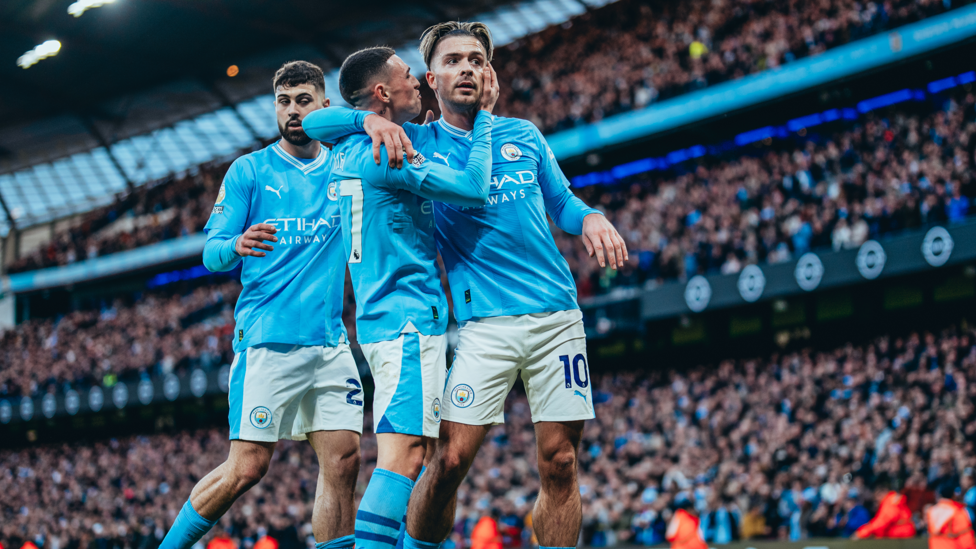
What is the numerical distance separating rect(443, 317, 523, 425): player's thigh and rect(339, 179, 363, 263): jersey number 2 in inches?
27.5

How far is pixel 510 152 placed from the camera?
4570 millimetres

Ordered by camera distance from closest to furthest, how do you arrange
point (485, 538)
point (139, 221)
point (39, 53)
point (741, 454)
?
1. point (485, 538)
2. point (741, 454)
3. point (39, 53)
4. point (139, 221)

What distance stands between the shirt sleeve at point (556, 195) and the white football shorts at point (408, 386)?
109 cm

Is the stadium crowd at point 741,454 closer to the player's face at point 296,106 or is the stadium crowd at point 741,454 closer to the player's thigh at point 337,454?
the player's thigh at point 337,454

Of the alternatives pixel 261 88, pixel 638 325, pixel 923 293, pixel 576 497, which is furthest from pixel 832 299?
pixel 261 88

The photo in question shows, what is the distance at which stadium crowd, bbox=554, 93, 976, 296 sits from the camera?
17.0 meters

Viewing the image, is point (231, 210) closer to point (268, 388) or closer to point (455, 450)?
point (268, 388)

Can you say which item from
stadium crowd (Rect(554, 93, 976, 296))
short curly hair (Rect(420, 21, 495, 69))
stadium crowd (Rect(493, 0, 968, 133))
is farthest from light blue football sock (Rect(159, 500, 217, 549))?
stadium crowd (Rect(493, 0, 968, 133))

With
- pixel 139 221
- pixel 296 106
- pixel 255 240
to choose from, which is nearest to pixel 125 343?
pixel 139 221

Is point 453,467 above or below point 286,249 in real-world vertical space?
below

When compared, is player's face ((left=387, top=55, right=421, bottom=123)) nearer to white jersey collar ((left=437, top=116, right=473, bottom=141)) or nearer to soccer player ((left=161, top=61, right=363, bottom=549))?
white jersey collar ((left=437, top=116, right=473, bottom=141))

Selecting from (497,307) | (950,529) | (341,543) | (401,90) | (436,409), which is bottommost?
(950,529)

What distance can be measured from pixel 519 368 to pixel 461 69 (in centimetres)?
156

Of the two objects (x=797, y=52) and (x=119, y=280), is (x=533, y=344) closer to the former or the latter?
(x=797, y=52)
